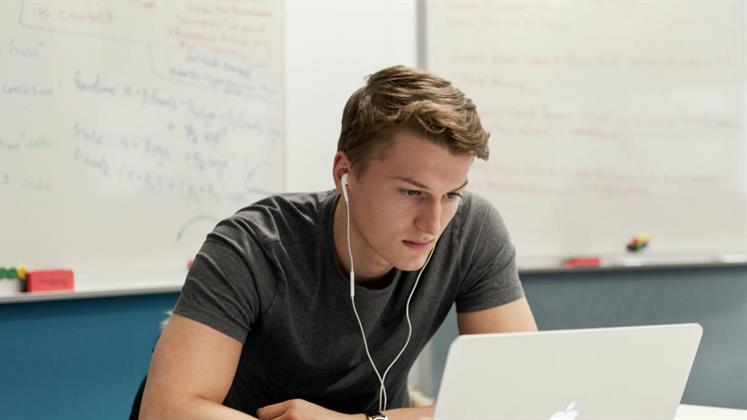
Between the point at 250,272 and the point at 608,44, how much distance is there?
1.91m

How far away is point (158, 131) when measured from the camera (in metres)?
2.41

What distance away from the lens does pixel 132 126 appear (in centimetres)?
238

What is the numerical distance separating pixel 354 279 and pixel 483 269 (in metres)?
0.24

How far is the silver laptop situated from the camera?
0.98m

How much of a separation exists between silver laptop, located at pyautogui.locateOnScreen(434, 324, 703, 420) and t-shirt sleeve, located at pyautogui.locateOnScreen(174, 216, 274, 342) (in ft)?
1.44

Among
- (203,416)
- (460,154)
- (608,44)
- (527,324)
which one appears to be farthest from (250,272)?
(608,44)

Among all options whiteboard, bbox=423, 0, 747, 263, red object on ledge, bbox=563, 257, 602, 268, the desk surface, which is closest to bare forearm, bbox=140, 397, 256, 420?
the desk surface

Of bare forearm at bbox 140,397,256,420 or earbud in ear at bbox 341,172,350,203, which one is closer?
bare forearm at bbox 140,397,256,420

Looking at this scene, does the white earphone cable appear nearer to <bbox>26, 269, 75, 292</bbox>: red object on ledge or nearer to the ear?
the ear

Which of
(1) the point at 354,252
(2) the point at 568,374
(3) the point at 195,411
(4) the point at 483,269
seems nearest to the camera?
(2) the point at 568,374

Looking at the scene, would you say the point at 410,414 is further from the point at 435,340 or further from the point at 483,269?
the point at 435,340

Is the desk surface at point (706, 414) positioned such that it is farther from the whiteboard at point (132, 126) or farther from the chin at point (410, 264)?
the whiteboard at point (132, 126)

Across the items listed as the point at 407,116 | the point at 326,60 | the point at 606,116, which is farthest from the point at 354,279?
the point at 606,116

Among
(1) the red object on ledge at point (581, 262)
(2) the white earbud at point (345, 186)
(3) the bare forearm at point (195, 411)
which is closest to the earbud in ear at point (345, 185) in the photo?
(2) the white earbud at point (345, 186)
